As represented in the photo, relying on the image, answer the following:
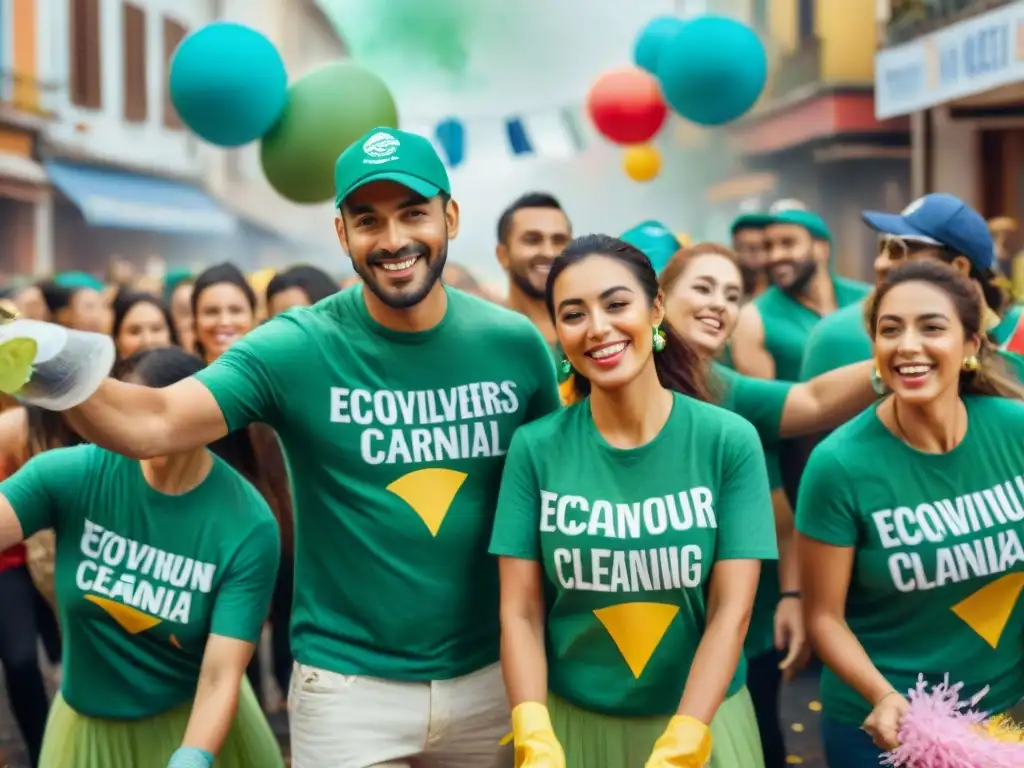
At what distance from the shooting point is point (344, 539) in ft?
8.44

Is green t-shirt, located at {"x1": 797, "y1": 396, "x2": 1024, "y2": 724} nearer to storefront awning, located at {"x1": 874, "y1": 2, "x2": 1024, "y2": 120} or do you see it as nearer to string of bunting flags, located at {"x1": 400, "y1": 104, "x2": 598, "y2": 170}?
string of bunting flags, located at {"x1": 400, "y1": 104, "x2": 598, "y2": 170}

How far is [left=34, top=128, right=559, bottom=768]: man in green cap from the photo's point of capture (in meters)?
2.52

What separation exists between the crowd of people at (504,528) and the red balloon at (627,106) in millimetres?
5116

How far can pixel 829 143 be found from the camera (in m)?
15.0

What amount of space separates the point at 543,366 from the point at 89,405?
38.8 inches

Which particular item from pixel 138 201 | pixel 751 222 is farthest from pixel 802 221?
pixel 138 201

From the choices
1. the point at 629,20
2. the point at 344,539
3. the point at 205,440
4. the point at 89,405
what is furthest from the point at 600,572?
the point at 629,20

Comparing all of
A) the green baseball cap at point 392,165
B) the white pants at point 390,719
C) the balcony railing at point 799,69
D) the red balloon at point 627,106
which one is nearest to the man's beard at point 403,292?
the green baseball cap at point 392,165

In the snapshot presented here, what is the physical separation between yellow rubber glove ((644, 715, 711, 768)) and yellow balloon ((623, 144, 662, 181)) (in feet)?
27.4

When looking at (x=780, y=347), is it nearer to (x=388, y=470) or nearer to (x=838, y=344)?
(x=838, y=344)

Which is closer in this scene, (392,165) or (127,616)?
Answer: (392,165)

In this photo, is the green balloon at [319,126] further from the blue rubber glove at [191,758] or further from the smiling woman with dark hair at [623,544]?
the blue rubber glove at [191,758]

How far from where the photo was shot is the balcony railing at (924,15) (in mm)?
11180

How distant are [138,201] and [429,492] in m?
14.2
